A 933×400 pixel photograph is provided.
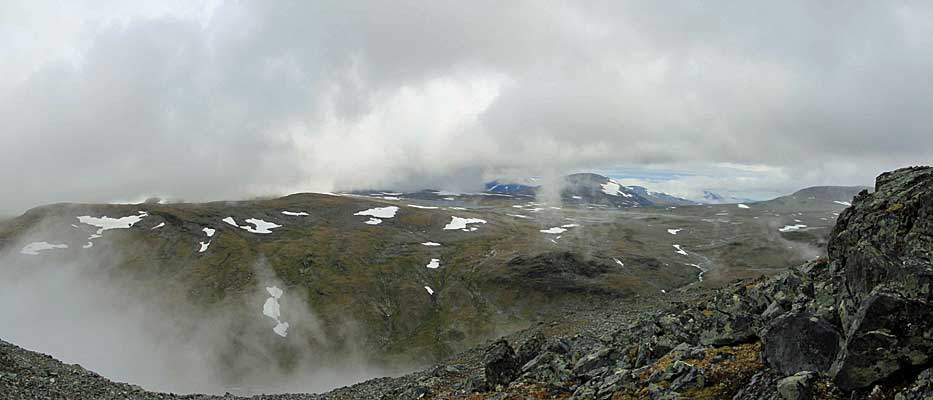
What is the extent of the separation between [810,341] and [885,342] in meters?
2.67

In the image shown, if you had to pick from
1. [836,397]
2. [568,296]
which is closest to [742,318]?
[836,397]

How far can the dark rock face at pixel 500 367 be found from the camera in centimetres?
3214

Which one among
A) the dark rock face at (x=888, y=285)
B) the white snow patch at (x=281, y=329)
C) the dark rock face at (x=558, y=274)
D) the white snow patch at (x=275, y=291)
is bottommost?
the white snow patch at (x=281, y=329)

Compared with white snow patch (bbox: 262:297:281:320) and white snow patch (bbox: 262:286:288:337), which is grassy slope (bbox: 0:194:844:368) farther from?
white snow patch (bbox: 262:297:281:320)

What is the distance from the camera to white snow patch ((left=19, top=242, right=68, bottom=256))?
18838 cm

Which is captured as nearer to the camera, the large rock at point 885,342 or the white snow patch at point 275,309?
the large rock at point 885,342

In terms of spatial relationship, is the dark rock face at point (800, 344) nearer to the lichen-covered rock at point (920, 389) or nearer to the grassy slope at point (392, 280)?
the lichen-covered rock at point (920, 389)

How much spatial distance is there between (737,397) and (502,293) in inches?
5607

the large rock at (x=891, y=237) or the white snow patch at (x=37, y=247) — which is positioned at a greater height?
the large rock at (x=891, y=237)

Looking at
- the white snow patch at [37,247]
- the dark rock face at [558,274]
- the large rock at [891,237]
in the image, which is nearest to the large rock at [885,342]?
the large rock at [891,237]

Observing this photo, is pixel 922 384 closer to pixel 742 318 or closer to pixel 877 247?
pixel 877 247

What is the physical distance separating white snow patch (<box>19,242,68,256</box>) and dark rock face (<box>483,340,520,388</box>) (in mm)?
226747

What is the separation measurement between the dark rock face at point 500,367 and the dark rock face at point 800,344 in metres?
18.2

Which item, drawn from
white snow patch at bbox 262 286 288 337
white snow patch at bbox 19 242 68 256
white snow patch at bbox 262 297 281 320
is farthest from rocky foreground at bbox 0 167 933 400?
white snow patch at bbox 19 242 68 256
